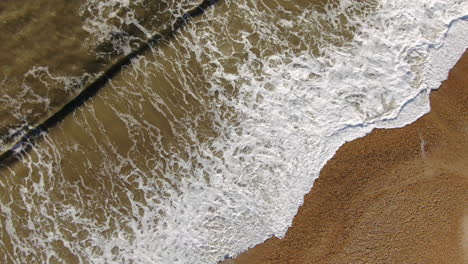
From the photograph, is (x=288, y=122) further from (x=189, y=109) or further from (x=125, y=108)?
(x=125, y=108)

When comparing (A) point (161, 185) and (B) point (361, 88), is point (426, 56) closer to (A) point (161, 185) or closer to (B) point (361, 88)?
(B) point (361, 88)

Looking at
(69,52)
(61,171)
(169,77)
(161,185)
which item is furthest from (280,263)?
(69,52)

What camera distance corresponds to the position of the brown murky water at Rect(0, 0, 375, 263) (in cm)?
627

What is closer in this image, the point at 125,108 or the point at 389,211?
the point at 389,211

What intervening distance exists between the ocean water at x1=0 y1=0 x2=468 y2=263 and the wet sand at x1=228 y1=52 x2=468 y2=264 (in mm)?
459

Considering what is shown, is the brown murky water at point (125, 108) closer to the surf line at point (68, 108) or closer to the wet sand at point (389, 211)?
the surf line at point (68, 108)

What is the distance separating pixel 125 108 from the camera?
642 cm

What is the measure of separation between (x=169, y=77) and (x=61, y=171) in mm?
3308

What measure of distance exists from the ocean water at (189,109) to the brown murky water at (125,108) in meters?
0.03

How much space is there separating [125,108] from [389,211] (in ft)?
20.8

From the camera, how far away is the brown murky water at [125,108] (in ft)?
20.6

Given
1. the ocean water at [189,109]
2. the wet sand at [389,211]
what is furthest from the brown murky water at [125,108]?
the wet sand at [389,211]

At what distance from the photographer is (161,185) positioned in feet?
20.9

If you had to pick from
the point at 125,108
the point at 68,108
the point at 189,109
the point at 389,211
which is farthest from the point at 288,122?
the point at 68,108
